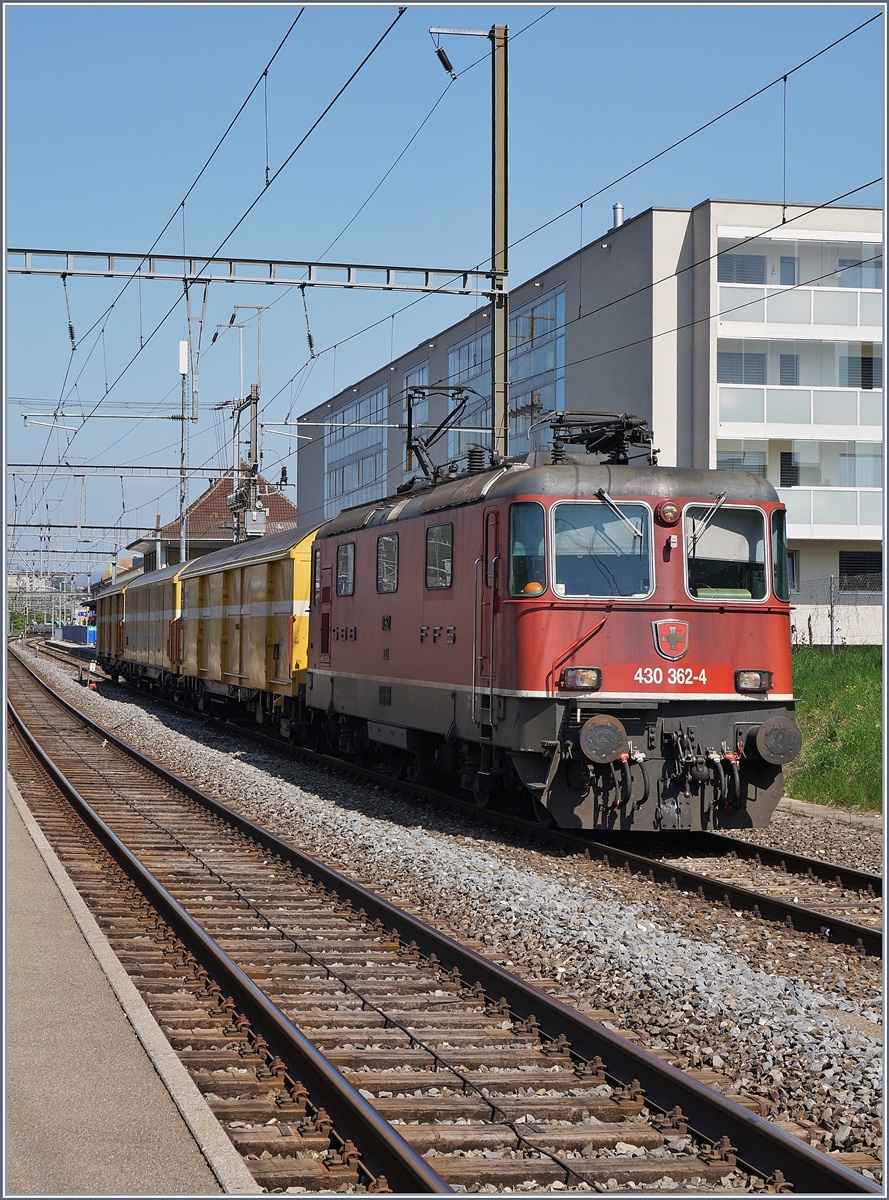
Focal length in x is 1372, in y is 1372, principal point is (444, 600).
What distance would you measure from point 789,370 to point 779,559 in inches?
1107

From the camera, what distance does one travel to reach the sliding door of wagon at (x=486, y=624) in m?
12.1

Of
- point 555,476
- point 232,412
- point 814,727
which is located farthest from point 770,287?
point 555,476

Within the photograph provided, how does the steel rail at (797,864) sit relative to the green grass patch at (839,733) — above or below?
below

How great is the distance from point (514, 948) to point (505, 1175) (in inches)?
140

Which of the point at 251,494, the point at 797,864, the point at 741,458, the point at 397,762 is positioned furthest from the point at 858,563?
the point at 797,864

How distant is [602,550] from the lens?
464 inches

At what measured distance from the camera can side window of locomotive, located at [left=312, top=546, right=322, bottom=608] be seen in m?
19.0

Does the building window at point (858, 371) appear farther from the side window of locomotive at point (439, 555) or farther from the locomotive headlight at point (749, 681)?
the locomotive headlight at point (749, 681)

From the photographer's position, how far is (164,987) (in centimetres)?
762

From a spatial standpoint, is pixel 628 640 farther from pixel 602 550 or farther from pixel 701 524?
pixel 701 524

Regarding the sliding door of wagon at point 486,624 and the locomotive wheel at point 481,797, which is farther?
the locomotive wheel at point 481,797

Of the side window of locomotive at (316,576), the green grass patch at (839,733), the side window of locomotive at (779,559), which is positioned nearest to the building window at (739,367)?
the green grass patch at (839,733)

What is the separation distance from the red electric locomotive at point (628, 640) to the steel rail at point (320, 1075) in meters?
3.46

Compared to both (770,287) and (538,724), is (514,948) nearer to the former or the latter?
(538,724)
